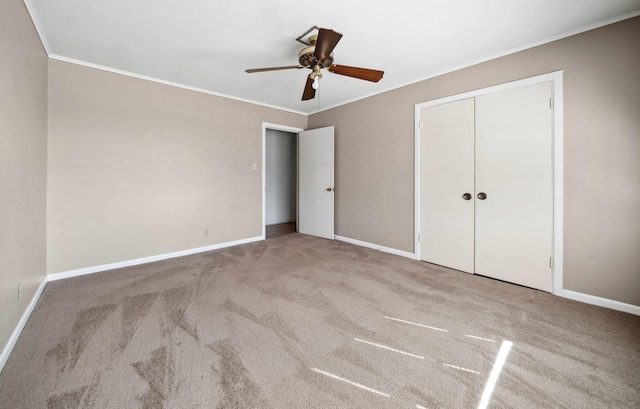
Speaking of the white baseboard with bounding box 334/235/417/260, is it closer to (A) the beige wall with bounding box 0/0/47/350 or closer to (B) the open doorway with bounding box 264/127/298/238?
(B) the open doorway with bounding box 264/127/298/238

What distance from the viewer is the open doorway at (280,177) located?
6.23 metres

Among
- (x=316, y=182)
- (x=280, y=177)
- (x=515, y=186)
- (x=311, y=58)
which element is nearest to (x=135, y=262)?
(x=316, y=182)

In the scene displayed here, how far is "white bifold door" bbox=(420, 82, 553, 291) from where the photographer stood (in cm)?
250

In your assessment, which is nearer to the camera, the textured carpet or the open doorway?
the textured carpet

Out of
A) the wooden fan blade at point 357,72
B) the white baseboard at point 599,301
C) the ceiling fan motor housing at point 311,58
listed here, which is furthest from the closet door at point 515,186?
the ceiling fan motor housing at point 311,58

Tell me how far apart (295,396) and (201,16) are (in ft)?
9.04

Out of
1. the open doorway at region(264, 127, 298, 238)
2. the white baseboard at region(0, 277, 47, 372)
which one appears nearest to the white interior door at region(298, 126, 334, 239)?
the open doorway at region(264, 127, 298, 238)

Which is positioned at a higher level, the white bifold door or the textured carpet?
the white bifold door

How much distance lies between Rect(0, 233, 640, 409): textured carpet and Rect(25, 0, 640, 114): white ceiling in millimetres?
2400

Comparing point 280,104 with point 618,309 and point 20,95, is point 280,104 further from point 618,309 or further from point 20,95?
point 618,309

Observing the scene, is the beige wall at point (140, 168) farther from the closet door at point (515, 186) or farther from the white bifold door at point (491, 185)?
the closet door at point (515, 186)

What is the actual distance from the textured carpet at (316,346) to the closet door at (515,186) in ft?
0.92

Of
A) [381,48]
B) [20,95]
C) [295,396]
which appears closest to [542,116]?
[381,48]

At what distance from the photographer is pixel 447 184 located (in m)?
3.16
